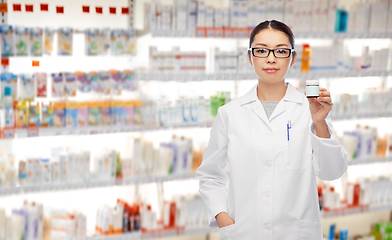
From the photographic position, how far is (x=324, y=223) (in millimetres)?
4738

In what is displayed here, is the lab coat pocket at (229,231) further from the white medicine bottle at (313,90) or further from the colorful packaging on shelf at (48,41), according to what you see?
the colorful packaging on shelf at (48,41)

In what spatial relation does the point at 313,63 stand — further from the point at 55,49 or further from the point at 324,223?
the point at 55,49

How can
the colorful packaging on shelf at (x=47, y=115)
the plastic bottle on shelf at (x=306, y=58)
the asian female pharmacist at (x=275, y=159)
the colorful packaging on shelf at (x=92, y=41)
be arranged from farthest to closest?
the plastic bottle on shelf at (x=306, y=58)
the colorful packaging on shelf at (x=92, y=41)
the colorful packaging on shelf at (x=47, y=115)
the asian female pharmacist at (x=275, y=159)

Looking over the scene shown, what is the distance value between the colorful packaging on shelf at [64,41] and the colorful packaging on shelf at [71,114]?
0.42 metres

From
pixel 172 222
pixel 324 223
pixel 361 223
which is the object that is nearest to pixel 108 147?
pixel 172 222

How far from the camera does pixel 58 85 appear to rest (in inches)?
126

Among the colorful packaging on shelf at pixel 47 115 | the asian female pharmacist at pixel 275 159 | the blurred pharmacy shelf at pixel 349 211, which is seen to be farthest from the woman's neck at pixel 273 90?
the blurred pharmacy shelf at pixel 349 211

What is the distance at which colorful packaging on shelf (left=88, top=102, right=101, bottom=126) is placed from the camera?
3305 millimetres

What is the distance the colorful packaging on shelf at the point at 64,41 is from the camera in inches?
128

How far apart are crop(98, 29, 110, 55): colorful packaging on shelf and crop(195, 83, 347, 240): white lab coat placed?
5.71ft

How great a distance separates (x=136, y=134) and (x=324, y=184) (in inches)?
76.0

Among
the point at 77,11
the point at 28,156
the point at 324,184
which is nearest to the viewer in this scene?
the point at 28,156

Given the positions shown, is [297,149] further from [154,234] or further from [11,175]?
[11,175]

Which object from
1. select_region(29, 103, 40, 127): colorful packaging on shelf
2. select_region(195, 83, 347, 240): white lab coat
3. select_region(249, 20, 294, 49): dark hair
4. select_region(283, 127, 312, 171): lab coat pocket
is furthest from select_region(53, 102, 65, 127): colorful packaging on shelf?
select_region(283, 127, 312, 171): lab coat pocket
